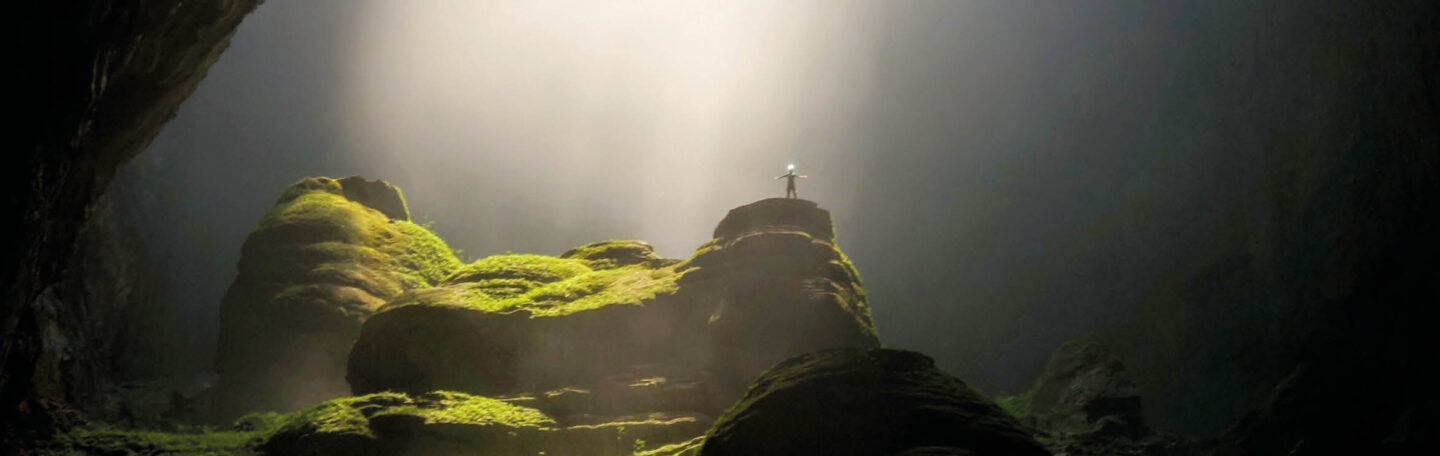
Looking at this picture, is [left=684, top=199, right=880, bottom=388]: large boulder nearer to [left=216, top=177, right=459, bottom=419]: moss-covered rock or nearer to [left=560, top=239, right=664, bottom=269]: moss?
[left=560, top=239, right=664, bottom=269]: moss

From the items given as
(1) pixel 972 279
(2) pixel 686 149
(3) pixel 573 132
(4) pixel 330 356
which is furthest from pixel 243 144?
(1) pixel 972 279

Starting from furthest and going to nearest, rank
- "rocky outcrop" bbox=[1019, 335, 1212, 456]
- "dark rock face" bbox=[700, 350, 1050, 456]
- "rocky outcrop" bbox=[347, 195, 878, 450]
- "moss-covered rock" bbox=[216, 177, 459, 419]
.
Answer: "moss-covered rock" bbox=[216, 177, 459, 419] → "rocky outcrop" bbox=[1019, 335, 1212, 456] → "rocky outcrop" bbox=[347, 195, 878, 450] → "dark rock face" bbox=[700, 350, 1050, 456]

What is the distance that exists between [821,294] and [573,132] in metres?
62.9

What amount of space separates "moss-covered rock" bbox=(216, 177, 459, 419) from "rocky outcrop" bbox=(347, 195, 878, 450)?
6.71 m

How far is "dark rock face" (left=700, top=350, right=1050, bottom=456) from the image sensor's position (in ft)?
23.9

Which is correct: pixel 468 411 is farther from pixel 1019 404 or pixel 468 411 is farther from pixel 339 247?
pixel 1019 404

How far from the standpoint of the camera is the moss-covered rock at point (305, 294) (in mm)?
21844

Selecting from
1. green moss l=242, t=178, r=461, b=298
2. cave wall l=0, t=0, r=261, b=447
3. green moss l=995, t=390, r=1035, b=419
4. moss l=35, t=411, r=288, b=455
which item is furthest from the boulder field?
green moss l=995, t=390, r=1035, b=419

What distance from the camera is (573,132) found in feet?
250

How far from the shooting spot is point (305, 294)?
22531 millimetres

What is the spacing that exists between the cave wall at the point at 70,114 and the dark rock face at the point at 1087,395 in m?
21.2

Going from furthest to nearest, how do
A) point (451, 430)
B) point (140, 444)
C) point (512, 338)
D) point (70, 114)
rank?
point (512, 338), point (451, 430), point (140, 444), point (70, 114)

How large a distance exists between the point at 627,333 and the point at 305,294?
1217cm

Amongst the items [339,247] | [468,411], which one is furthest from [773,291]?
[339,247]
